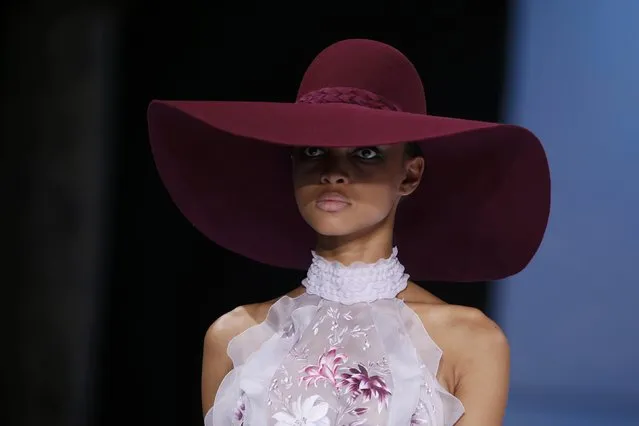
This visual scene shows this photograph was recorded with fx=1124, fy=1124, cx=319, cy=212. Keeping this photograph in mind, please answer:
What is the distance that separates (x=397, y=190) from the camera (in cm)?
160

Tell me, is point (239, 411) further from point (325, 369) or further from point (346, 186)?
point (346, 186)

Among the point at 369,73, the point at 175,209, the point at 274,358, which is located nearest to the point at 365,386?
the point at 274,358

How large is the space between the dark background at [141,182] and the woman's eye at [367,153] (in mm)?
578

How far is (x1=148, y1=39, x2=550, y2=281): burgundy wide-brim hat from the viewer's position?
4.73 feet

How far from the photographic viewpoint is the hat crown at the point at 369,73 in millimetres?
1560

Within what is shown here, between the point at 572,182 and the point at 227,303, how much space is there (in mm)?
722

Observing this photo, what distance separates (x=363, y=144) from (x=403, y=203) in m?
0.34

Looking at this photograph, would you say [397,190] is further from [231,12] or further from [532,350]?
[231,12]

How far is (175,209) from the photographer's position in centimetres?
230

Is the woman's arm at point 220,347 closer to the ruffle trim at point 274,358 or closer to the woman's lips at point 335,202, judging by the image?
the ruffle trim at point 274,358

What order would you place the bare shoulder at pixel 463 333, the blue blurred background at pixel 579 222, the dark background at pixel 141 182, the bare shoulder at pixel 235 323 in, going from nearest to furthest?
the bare shoulder at pixel 463 333 < the bare shoulder at pixel 235 323 < the blue blurred background at pixel 579 222 < the dark background at pixel 141 182

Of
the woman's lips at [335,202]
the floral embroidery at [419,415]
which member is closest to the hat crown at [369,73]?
the woman's lips at [335,202]

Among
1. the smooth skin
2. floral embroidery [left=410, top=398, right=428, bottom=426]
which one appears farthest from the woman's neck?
floral embroidery [left=410, top=398, right=428, bottom=426]

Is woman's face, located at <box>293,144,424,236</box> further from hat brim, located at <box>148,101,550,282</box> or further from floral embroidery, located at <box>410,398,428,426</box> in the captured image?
floral embroidery, located at <box>410,398,428,426</box>
